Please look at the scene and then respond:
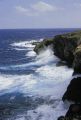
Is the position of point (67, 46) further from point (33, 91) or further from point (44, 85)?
point (33, 91)

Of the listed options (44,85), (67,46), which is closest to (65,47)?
(67,46)

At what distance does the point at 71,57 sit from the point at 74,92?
19713 mm

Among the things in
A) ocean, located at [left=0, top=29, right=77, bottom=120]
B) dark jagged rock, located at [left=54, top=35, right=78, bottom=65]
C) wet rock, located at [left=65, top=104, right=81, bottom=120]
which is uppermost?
dark jagged rock, located at [left=54, top=35, right=78, bottom=65]

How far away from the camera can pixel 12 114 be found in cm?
3222

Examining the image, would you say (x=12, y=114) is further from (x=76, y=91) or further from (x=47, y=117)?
(x=76, y=91)

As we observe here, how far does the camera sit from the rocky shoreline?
95.1ft

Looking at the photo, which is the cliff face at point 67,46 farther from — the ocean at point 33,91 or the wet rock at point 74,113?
the wet rock at point 74,113

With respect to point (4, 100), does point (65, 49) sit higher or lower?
higher

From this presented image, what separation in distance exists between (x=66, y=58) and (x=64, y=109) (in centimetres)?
2394

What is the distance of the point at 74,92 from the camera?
34000 mm

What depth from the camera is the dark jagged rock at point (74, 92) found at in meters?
33.0

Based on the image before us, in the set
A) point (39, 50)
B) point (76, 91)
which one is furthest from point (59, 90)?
point (39, 50)

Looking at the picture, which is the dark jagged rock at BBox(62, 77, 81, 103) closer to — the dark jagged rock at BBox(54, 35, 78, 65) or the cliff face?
the cliff face

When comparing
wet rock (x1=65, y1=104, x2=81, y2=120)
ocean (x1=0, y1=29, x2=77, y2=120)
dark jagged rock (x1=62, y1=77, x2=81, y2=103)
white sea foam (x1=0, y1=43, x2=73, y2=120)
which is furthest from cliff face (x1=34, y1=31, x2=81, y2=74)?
wet rock (x1=65, y1=104, x2=81, y2=120)
